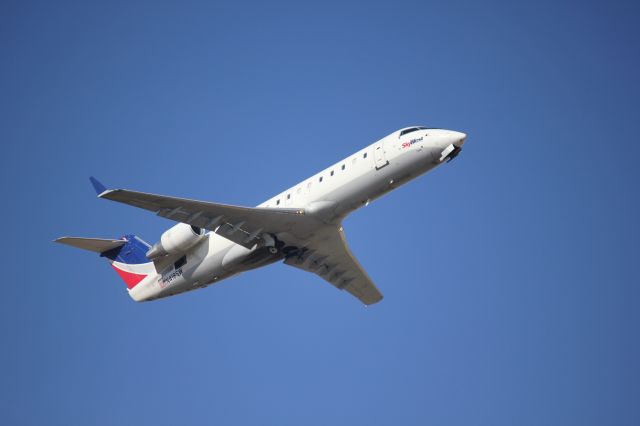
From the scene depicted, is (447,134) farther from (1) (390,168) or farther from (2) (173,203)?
(2) (173,203)

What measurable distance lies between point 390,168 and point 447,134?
192cm

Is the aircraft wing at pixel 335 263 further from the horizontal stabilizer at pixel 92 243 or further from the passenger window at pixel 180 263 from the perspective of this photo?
the horizontal stabilizer at pixel 92 243

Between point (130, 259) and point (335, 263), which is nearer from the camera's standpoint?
point (335, 263)

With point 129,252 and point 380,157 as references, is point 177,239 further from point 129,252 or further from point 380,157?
point 380,157

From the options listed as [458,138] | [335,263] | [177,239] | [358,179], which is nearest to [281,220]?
[358,179]

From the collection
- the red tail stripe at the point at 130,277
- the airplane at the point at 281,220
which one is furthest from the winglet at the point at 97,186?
the red tail stripe at the point at 130,277

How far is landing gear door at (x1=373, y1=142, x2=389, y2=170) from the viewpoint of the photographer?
23.5 meters

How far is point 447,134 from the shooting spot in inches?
915

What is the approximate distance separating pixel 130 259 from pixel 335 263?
7.40m

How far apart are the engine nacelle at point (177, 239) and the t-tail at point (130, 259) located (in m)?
1.97

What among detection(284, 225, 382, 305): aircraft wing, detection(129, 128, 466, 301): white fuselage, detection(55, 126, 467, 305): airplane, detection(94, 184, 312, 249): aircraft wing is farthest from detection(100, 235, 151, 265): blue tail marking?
detection(284, 225, 382, 305): aircraft wing

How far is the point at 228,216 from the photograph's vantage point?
79.2 feet

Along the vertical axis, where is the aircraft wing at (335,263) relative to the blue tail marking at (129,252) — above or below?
below

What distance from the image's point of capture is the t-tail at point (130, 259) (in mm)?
27906
